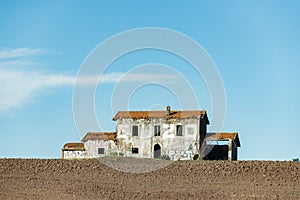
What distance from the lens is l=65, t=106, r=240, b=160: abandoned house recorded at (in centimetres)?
5006

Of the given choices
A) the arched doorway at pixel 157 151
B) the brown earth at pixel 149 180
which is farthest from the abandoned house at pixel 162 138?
the brown earth at pixel 149 180

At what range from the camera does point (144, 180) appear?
33.5 metres

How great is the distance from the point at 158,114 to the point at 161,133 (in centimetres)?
144

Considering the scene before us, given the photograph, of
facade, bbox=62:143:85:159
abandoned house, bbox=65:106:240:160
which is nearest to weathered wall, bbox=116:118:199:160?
A: abandoned house, bbox=65:106:240:160

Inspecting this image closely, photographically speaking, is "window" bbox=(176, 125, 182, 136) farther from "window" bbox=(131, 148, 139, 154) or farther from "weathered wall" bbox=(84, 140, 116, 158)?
"weathered wall" bbox=(84, 140, 116, 158)

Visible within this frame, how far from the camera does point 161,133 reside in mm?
51188

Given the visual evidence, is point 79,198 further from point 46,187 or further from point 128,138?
point 128,138

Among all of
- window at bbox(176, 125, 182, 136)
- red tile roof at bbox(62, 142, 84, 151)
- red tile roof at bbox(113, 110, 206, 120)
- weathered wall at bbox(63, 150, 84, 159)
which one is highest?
red tile roof at bbox(113, 110, 206, 120)

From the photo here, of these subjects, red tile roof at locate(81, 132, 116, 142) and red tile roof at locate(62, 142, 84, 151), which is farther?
red tile roof at locate(62, 142, 84, 151)

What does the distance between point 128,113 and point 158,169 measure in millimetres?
16552

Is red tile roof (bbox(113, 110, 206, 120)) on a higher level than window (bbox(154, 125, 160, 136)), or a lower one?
higher

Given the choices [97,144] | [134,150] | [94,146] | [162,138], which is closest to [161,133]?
[162,138]

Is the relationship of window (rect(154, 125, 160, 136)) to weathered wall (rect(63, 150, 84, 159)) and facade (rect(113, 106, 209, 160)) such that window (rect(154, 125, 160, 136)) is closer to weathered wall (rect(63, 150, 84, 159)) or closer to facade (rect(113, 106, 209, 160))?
facade (rect(113, 106, 209, 160))

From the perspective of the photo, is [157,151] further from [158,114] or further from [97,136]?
[97,136]
